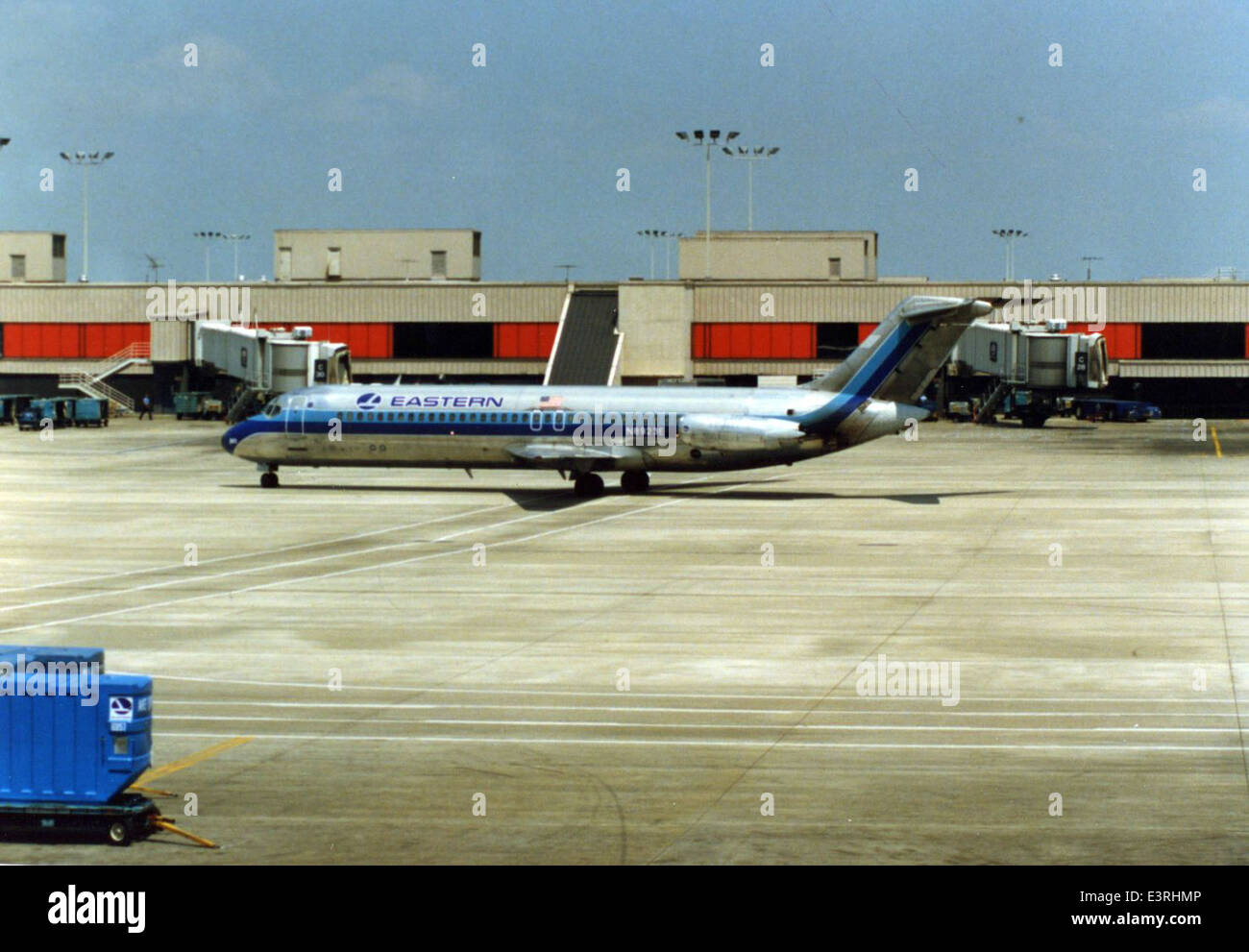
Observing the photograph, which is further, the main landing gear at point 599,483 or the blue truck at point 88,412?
the blue truck at point 88,412

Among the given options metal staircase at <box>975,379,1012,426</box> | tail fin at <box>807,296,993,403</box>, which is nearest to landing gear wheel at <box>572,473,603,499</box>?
tail fin at <box>807,296,993,403</box>

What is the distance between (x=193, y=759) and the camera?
22.0 meters

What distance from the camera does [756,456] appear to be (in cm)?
6481

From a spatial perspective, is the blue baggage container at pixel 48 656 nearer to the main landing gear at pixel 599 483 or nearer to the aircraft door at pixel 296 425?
the main landing gear at pixel 599 483

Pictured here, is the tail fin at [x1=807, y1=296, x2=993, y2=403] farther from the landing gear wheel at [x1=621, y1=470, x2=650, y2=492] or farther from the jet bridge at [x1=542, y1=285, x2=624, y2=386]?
the jet bridge at [x1=542, y1=285, x2=624, y2=386]

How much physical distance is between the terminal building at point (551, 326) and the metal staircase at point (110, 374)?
178 mm

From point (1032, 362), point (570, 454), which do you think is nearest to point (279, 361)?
point (1032, 362)

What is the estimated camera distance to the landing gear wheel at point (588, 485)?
67.5 meters

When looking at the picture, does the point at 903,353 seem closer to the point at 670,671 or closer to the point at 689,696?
the point at 670,671

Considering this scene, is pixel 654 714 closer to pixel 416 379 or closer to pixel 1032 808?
pixel 1032 808

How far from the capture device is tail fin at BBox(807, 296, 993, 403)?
63.5m

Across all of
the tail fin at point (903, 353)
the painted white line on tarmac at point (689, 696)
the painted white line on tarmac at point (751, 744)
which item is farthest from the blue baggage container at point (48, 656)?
the tail fin at point (903, 353)
